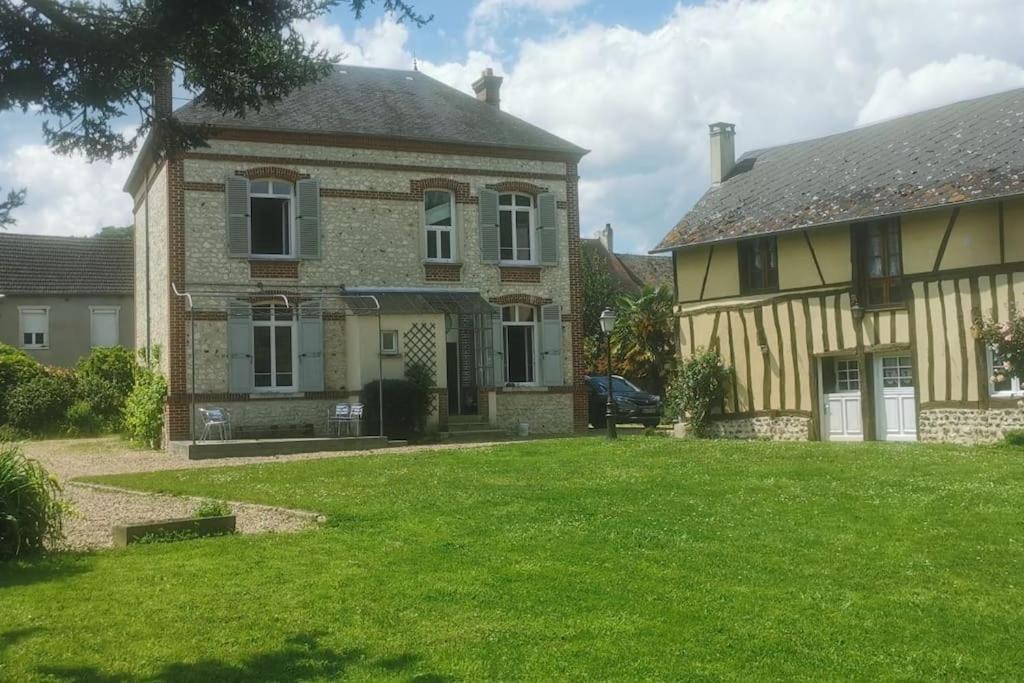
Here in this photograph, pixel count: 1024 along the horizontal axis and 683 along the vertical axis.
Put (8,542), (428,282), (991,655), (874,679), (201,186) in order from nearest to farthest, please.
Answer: (874,679) → (991,655) → (8,542) → (201,186) → (428,282)

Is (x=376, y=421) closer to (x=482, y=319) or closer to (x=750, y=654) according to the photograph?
(x=482, y=319)

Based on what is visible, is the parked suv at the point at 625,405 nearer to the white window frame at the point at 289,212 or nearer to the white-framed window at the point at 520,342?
the white-framed window at the point at 520,342

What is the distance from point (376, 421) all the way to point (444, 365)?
2008 mm

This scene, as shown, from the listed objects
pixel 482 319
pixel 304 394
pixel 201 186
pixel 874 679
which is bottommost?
pixel 874 679

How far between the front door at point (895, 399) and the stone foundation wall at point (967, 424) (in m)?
0.42

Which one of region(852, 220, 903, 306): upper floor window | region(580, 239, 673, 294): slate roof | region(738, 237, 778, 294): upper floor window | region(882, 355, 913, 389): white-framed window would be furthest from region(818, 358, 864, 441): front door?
region(580, 239, 673, 294): slate roof

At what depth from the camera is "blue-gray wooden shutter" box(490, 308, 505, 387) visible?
74.2 feet

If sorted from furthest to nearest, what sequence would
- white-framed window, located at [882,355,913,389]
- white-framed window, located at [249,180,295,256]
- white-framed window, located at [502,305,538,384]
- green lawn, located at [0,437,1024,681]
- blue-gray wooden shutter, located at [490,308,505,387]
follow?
white-framed window, located at [502,305,538,384] < blue-gray wooden shutter, located at [490,308,505,387] < white-framed window, located at [249,180,295,256] < white-framed window, located at [882,355,913,389] < green lawn, located at [0,437,1024,681]

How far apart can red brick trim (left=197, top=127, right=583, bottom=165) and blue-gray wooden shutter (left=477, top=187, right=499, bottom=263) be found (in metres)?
0.93

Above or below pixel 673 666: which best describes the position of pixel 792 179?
above

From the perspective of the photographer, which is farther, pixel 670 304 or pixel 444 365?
pixel 670 304

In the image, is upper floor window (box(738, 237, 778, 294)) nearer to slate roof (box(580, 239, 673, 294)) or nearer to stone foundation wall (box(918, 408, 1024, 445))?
stone foundation wall (box(918, 408, 1024, 445))

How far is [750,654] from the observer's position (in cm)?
545

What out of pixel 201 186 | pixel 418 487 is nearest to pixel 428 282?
pixel 201 186
